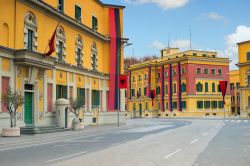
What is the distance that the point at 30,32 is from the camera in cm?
3219

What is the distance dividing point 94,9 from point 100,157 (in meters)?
34.0

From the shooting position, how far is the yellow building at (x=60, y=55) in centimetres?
2931

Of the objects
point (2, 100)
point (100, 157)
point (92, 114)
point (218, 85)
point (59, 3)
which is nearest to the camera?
point (100, 157)

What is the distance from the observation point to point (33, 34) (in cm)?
3244

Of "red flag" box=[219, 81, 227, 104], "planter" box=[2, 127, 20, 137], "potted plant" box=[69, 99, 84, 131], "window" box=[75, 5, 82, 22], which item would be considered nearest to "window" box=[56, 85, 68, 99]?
"potted plant" box=[69, 99, 84, 131]

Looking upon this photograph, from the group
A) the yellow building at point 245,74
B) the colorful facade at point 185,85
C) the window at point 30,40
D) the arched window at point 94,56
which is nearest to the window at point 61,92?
the window at point 30,40

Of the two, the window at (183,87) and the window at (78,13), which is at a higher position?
the window at (78,13)

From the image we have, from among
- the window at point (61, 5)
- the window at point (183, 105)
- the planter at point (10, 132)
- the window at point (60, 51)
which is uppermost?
the window at point (61, 5)

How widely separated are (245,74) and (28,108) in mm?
54673

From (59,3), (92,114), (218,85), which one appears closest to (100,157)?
(59,3)

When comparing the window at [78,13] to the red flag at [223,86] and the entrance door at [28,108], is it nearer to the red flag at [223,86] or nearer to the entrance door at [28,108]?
the entrance door at [28,108]

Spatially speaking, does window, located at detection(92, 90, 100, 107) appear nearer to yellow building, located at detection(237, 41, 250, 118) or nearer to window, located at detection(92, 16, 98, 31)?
window, located at detection(92, 16, 98, 31)

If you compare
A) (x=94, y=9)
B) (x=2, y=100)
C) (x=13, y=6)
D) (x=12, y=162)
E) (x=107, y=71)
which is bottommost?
(x=12, y=162)

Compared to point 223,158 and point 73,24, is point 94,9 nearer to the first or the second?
point 73,24
